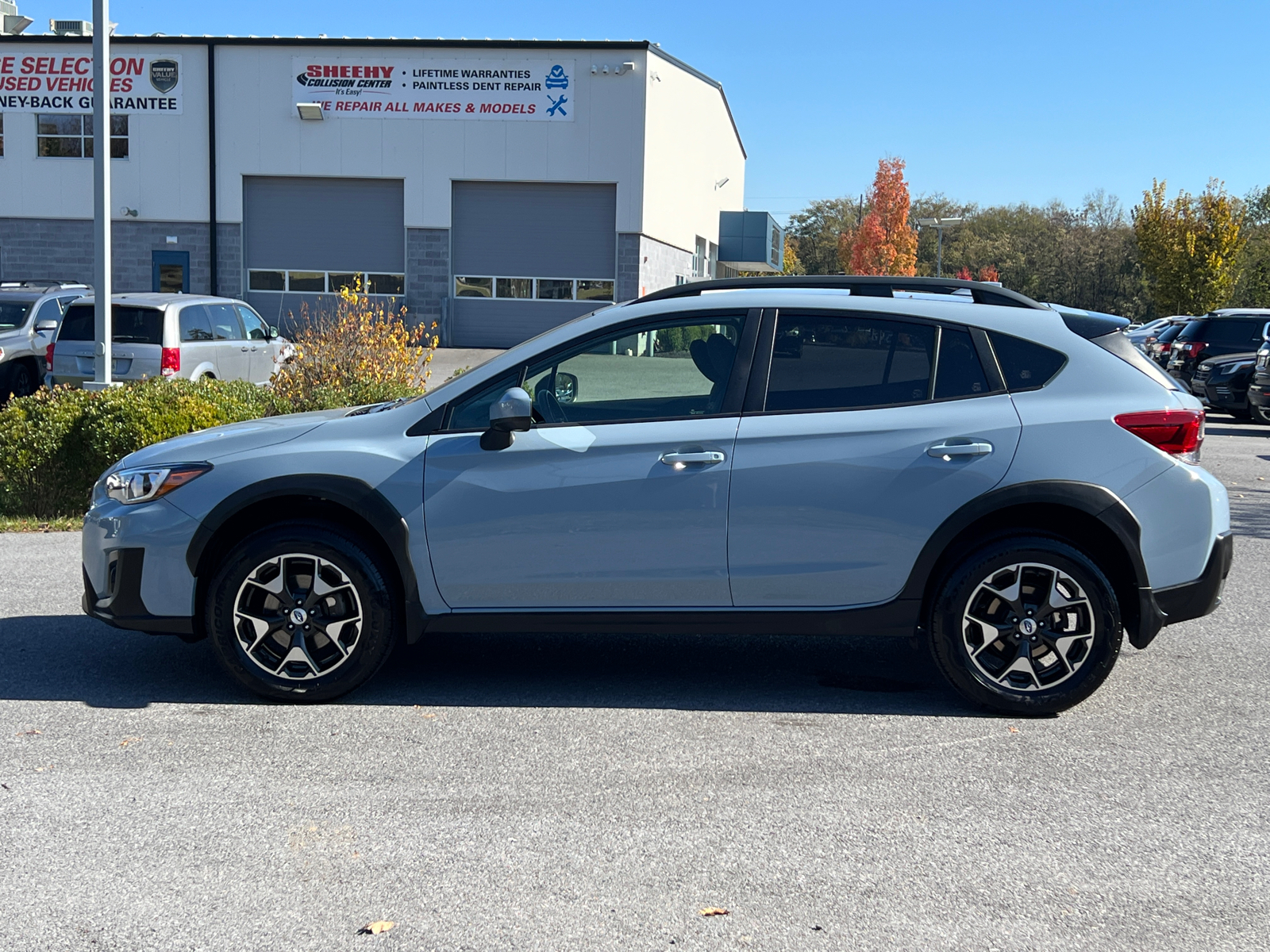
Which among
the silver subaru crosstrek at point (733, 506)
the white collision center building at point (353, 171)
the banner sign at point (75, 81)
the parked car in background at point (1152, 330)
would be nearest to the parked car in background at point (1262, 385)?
the parked car in background at point (1152, 330)

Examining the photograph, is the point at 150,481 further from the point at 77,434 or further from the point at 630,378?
the point at 77,434

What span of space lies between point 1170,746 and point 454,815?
109 inches

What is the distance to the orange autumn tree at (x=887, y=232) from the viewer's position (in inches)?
2384

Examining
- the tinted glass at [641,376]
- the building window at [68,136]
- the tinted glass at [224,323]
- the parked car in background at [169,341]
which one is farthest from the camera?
the building window at [68,136]

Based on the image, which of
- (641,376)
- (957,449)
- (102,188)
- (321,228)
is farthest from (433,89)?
(957,449)

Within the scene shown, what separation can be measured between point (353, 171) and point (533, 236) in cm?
499

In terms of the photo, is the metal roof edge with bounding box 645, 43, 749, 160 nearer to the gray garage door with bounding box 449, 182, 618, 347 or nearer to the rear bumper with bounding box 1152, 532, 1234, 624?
the gray garage door with bounding box 449, 182, 618, 347

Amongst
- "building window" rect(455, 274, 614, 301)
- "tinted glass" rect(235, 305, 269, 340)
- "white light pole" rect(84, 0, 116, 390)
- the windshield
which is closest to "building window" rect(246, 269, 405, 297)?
"building window" rect(455, 274, 614, 301)

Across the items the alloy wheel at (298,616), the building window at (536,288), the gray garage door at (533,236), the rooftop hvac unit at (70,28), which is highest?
the rooftop hvac unit at (70,28)

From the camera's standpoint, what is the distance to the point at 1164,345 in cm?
2402

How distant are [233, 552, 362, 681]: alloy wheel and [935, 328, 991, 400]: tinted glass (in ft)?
8.44

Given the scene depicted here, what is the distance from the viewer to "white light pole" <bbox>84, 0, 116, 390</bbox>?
473 inches

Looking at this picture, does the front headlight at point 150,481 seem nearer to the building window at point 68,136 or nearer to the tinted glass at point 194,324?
the tinted glass at point 194,324

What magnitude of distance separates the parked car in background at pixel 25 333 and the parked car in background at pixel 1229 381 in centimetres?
1785
